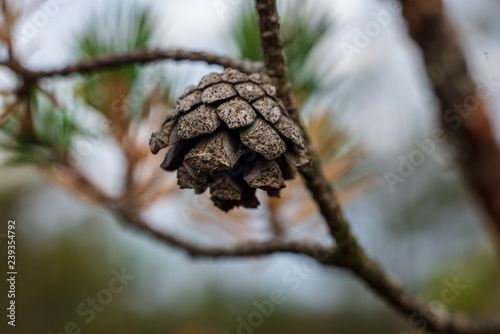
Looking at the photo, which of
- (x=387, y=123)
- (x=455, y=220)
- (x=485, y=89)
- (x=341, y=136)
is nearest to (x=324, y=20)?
(x=341, y=136)

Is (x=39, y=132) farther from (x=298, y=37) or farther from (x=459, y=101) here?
(x=459, y=101)

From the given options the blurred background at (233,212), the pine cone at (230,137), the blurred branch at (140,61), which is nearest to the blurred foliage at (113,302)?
the blurred background at (233,212)

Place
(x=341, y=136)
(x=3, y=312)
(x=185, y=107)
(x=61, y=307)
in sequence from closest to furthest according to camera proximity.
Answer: (x=185, y=107)
(x=341, y=136)
(x=3, y=312)
(x=61, y=307)

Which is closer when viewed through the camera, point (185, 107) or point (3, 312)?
point (185, 107)

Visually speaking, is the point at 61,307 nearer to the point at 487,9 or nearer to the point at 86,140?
the point at 86,140

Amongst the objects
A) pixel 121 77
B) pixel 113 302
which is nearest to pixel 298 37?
pixel 121 77

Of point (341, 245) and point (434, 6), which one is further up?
point (434, 6)
